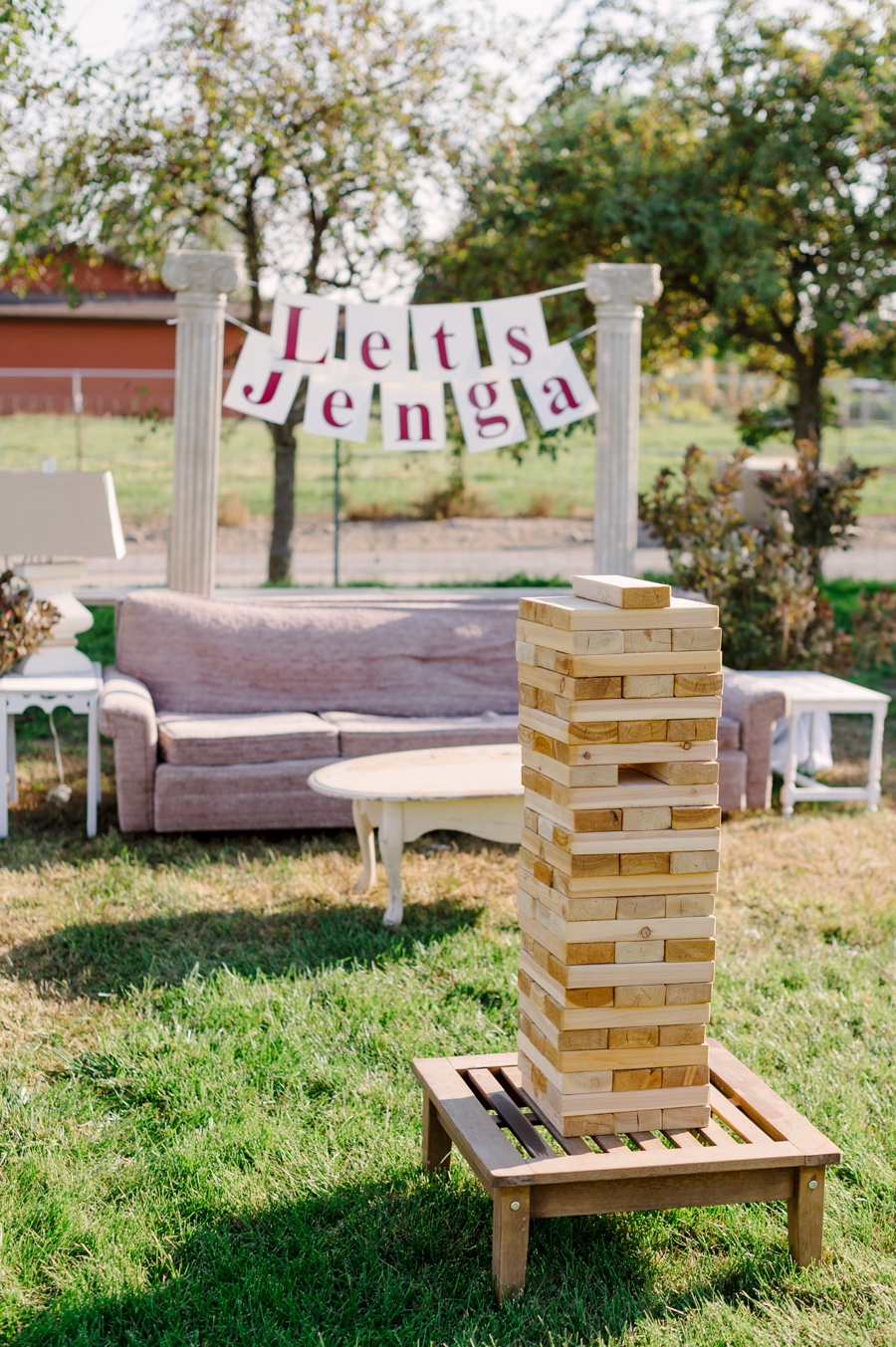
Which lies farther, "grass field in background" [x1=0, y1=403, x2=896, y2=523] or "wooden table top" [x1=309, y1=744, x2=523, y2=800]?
"grass field in background" [x1=0, y1=403, x2=896, y2=523]

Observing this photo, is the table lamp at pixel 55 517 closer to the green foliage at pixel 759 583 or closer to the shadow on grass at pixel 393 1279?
the green foliage at pixel 759 583

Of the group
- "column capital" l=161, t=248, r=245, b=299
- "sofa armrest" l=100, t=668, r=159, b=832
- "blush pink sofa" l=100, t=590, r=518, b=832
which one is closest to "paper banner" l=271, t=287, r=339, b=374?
"column capital" l=161, t=248, r=245, b=299

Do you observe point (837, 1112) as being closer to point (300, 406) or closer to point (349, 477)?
point (300, 406)

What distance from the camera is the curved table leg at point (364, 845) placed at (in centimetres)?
462

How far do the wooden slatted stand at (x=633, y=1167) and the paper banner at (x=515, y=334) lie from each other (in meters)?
4.21

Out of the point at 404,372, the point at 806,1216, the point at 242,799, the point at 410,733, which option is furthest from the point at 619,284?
the point at 806,1216

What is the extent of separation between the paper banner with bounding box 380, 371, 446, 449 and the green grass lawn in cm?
207

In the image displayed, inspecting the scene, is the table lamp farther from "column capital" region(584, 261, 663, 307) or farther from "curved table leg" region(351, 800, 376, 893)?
"column capital" region(584, 261, 663, 307)

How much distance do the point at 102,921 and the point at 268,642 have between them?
1915mm

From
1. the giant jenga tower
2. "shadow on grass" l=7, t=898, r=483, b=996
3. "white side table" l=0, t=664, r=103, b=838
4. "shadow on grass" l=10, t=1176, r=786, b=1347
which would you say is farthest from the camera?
"white side table" l=0, t=664, r=103, b=838

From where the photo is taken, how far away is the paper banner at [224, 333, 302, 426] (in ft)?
19.5

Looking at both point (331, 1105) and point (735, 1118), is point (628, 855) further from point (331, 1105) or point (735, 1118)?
point (331, 1105)

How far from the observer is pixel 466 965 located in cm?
401

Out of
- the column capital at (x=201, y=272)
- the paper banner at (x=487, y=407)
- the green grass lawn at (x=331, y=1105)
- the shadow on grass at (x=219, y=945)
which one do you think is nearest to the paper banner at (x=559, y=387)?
the paper banner at (x=487, y=407)
